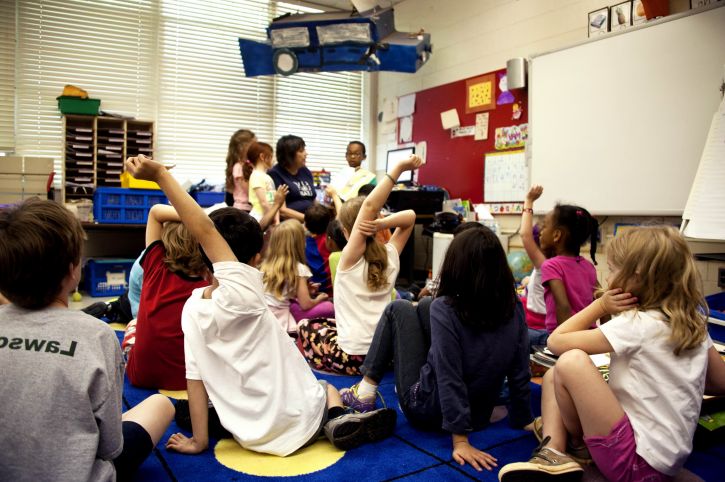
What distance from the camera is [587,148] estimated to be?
392 cm

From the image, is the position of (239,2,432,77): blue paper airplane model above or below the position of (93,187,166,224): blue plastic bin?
above

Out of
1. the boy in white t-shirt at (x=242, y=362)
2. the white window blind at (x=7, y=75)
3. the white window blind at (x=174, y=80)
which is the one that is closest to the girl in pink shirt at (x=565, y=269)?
the boy in white t-shirt at (x=242, y=362)

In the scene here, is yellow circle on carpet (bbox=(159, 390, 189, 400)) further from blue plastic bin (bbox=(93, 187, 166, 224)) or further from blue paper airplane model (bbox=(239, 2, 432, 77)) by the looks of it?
blue paper airplane model (bbox=(239, 2, 432, 77))

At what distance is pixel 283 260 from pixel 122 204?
2.49 metres

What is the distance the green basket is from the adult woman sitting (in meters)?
1.85

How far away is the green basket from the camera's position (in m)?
4.45

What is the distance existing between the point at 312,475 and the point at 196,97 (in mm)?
4868

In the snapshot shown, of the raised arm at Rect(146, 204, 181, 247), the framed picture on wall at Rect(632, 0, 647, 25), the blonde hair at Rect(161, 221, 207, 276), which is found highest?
the framed picture on wall at Rect(632, 0, 647, 25)

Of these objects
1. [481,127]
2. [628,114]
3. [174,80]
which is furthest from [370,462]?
[174,80]

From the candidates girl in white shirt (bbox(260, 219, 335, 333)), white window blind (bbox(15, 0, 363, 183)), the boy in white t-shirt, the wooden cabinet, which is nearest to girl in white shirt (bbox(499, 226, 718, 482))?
the boy in white t-shirt

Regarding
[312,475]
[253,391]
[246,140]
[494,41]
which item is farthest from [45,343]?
[494,41]

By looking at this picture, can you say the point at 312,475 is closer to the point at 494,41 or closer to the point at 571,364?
the point at 571,364

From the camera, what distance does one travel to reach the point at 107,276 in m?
4.43

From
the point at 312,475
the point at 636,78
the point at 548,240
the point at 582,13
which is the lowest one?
the point at 312,475
